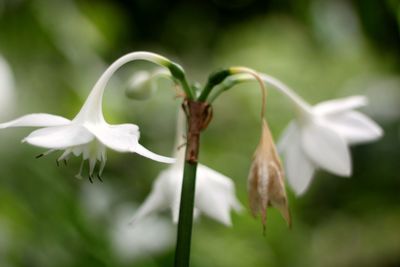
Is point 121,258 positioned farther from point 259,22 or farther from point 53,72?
point 259,22

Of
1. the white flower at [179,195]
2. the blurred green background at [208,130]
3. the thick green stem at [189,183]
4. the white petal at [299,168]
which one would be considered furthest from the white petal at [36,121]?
the blurred green background at [208,130]

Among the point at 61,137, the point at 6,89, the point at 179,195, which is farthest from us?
the point at 6,89

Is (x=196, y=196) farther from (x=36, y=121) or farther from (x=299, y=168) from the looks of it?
(x=36, y=121)

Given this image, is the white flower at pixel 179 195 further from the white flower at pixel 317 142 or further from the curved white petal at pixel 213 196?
the white flower at pixel 317 142

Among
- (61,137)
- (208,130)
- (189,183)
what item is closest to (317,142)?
(189,183)

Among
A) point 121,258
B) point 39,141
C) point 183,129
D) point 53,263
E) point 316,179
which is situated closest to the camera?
point 39,141

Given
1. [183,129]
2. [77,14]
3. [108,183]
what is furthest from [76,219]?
[77,14]
